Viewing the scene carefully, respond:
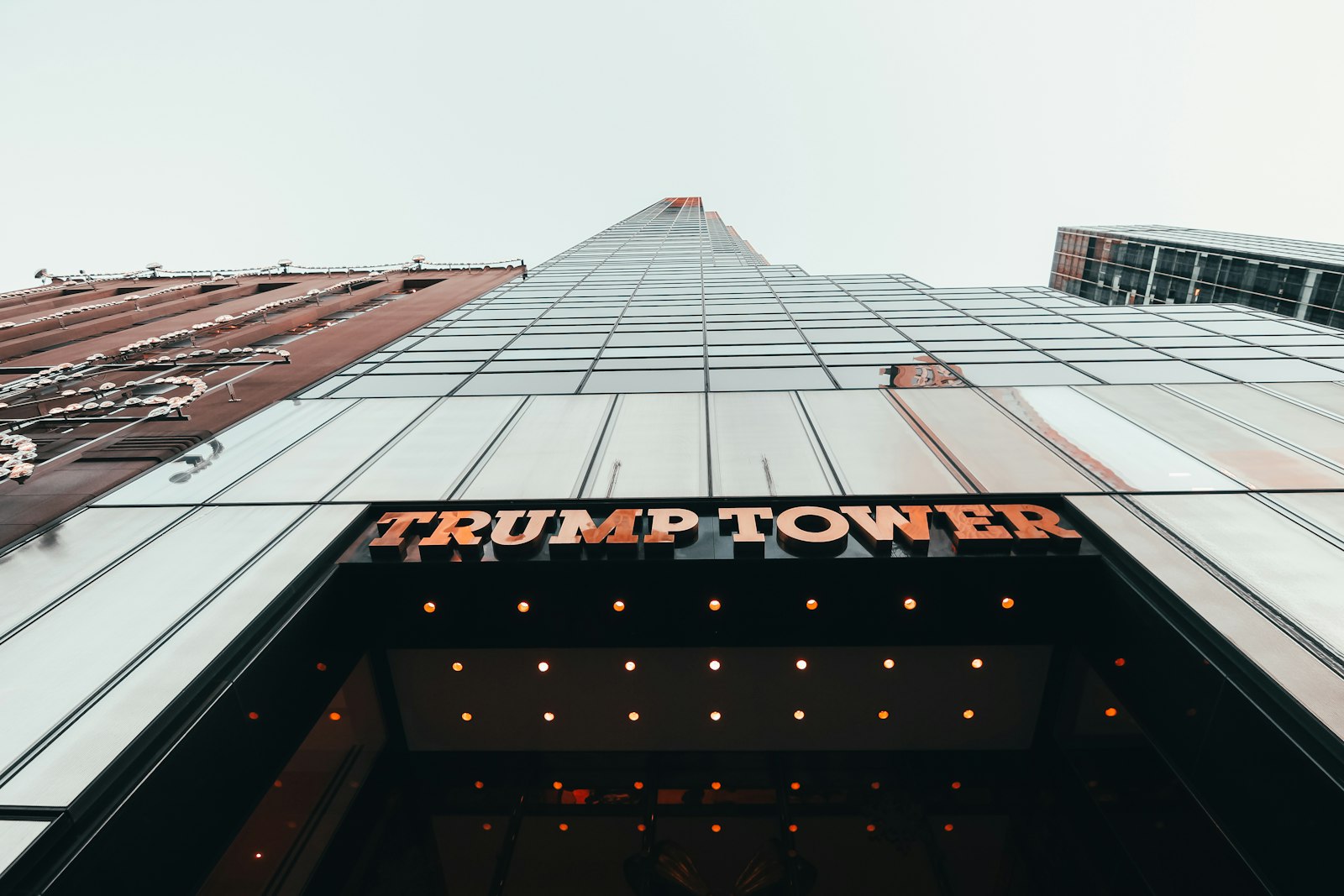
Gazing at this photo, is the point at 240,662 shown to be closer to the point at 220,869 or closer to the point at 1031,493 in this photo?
the point at 220,869

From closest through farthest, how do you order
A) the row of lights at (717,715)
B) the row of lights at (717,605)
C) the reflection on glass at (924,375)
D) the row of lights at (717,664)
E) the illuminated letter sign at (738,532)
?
the illuminated letter sign at (738,532)
the row of lights at (717,605)
the row of lights at (717,664)
the row of lights at (717,715)
the reflection on glass at (924,375)

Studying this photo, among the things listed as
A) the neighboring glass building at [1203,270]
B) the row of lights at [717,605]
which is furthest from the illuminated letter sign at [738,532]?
the neighboring glass building at [1203,270]

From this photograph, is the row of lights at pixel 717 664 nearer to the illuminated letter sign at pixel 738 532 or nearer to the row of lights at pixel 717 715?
the row of lights at pixel 717 715

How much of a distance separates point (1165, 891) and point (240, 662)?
1357cm

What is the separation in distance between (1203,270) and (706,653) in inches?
2999

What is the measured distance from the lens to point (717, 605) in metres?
9.50

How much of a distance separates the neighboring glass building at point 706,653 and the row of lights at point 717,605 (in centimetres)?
7

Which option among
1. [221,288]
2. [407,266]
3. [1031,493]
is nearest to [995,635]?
[1031,493]

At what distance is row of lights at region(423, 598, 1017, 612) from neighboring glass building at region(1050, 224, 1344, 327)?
2156 inches

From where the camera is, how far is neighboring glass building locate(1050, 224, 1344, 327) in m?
48.2

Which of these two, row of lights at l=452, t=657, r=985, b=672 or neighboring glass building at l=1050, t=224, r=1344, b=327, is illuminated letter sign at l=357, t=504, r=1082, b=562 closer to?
row of lights at l=452, t=657, r=985, b=672

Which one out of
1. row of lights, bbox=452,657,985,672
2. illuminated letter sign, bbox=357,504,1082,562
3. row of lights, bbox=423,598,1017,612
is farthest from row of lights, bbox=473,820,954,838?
illuminated letter sign, bbox=357,504,1082,562

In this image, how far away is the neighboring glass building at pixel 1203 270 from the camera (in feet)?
158

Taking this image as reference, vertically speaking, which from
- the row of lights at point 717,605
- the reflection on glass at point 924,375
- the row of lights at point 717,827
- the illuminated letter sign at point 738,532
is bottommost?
the row of lights at point 717,827
